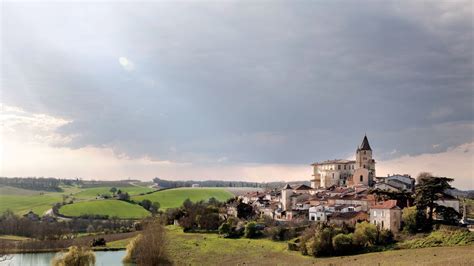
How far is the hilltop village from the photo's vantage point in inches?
2500

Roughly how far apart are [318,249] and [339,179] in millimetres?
55840

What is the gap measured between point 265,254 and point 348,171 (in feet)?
182

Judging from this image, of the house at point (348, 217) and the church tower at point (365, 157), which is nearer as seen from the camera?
the house at point (348, 217)

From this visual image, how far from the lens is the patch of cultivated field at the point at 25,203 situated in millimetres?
146125

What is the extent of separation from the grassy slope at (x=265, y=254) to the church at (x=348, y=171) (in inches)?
1406

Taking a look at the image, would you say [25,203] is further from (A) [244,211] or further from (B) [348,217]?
(B) [348,217]

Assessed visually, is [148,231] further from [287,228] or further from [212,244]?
[287,228]

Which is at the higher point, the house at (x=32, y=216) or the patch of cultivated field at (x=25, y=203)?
the patch of cultivated field at (x=25, y=203)

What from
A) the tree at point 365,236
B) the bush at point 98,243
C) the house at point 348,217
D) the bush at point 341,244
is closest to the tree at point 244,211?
the house at point 348,217

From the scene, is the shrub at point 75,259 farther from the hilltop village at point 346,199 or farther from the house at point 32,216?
the house at point 32,216

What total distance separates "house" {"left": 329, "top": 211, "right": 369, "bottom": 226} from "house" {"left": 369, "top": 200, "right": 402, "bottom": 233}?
3904 mm

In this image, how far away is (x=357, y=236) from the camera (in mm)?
57219

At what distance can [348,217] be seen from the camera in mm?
68188

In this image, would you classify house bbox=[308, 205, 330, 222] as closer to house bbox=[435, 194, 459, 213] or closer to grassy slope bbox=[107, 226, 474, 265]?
grassy slope bbox=[107, 226, 474, 265]
